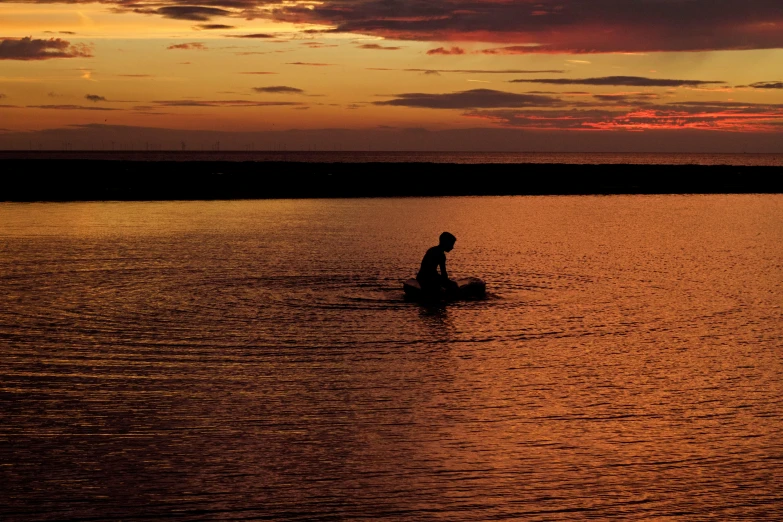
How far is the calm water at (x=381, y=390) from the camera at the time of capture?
9846 mm

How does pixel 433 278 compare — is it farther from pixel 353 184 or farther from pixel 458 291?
pixel 353 184

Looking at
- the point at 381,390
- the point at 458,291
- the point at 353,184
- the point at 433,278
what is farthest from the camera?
the point at 353,184

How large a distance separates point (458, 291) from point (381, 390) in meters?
9.32

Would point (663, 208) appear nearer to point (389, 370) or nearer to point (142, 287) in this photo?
point (142, 287)

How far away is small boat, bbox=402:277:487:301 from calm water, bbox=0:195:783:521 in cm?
77

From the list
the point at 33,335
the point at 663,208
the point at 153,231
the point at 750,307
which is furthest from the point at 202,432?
the point at 663,208

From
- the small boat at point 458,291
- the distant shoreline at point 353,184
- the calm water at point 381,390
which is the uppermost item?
the distant shoreline at point 353,184

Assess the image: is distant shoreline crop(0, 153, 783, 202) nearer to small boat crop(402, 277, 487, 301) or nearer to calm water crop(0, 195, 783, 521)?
calm water crop(0, 195, 783, 521)

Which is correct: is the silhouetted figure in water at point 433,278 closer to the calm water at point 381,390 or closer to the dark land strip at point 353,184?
the calm water at point 381,390

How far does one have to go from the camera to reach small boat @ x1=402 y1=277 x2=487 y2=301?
23062mm

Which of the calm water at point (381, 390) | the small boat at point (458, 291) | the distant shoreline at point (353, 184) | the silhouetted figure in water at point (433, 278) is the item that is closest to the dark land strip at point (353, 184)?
the distant shoreline at point (353, 184)

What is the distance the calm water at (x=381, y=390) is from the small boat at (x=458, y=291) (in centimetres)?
77

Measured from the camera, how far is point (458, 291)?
2331cm

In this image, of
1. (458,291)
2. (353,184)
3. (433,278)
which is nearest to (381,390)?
(433,278)
